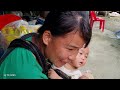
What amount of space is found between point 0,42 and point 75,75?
44cm

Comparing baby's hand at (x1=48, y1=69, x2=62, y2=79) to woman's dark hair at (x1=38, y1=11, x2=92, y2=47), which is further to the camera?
baby's hand at (x1=48, y1=69, x2=62, y2=79)

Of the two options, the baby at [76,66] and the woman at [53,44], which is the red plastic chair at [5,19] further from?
the woman at [53,44]

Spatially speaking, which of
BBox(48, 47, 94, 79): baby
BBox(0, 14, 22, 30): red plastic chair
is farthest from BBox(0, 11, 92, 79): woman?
BBox(0, 14, 22, 30): red plastic chair

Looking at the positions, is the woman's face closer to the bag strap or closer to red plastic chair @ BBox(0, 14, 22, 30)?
the bag strap

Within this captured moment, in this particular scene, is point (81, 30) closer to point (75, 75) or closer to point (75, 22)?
point (75, 22)

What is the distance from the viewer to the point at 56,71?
1094 millimetres

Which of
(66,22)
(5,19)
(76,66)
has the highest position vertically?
(66,22)

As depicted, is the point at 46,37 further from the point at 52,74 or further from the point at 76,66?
the point at 76,66

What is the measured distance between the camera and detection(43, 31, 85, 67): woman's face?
965 mm

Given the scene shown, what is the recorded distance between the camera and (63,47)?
98 cm

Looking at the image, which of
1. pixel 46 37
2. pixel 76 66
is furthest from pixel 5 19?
pixel 46 37

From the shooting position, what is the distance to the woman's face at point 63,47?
0.97 meters

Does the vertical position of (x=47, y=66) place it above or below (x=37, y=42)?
below
